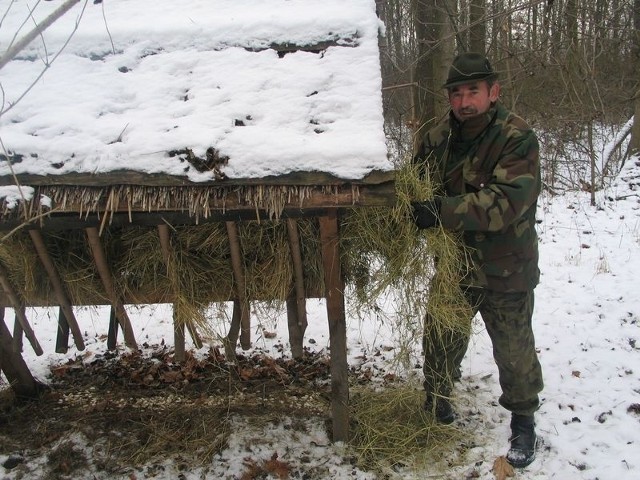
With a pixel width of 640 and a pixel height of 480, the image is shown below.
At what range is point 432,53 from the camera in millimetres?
5281

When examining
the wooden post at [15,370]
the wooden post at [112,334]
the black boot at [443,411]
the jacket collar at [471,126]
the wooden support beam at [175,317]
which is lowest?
the black boot at [443,411]

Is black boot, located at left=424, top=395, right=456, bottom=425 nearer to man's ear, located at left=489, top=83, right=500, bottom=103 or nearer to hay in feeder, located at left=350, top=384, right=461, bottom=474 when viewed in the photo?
hay in feeder, located at left=350, top=384, right=461, bottom=474

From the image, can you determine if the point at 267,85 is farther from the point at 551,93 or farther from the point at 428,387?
the point at 551,93

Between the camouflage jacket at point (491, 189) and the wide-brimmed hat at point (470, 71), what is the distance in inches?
8.4

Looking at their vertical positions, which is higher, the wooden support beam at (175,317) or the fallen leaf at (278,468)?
the wooden support beam at (175,317)

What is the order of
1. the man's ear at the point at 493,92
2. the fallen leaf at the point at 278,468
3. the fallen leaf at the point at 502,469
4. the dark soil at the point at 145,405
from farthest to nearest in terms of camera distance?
the dark soil at the point at 145,405 → the fallen leaf at the point at 278,468 → the fallen leaf at the point at 502,469 → the man's ear at the point at 493,92

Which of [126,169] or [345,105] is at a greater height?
[345,105]

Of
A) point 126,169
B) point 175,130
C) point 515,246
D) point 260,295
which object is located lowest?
point 260,295

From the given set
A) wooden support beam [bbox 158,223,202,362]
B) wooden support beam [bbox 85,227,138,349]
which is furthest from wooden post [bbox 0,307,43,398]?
wooden support beam [bbox 158,223,202,362]

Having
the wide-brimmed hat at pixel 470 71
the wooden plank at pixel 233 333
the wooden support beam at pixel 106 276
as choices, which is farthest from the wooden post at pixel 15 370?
the wide-brimmed hat at pixel 470 71

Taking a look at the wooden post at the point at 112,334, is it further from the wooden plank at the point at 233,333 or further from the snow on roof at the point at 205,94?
the snow on roof at the point at 205,94

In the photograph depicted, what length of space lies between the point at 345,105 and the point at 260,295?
1.37 metres

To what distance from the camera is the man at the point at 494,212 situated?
8.46 feet

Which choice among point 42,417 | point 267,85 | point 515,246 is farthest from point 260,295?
point 42,417
